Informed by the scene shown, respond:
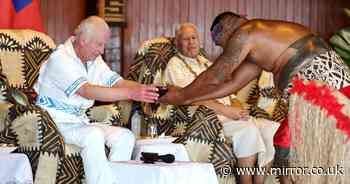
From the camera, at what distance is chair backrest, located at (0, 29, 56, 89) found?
16.7 ft

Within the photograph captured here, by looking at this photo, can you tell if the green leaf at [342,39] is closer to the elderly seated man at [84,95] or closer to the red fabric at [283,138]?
the elderly seated man at [84,95]

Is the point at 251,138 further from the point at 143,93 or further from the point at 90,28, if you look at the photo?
the point at 90,28

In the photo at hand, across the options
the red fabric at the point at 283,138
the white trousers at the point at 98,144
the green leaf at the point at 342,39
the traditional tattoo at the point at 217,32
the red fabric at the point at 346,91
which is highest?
the traditional tattoo at the point at 217,32

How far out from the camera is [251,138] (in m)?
5.37

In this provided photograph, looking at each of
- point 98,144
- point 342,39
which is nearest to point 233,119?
point 98,144

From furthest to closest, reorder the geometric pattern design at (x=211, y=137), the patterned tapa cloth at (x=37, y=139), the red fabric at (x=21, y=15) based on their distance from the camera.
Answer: the red fabric at (x=21, y=15)
the geometric pattern design at (x=211, y=137)
the patterned tapa cloth at (x=37, y=139)

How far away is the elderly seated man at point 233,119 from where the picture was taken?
5.37 metres

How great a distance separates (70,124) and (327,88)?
1509mm

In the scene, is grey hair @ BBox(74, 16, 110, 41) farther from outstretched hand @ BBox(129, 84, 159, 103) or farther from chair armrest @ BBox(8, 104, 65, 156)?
chair armrest @ BBox(8, 104, 65, 156)

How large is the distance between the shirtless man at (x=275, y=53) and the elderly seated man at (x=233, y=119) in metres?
0.97

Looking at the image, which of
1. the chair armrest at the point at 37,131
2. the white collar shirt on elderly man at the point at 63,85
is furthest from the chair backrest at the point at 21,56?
the chair armrest at the point at 37,131

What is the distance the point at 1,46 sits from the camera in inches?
201

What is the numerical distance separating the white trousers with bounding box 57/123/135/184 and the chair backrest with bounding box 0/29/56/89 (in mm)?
572

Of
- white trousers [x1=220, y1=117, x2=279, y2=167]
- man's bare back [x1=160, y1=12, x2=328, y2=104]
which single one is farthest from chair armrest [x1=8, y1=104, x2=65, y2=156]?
white trousers [x1=220, y1=117, x2=279, y2=167]
